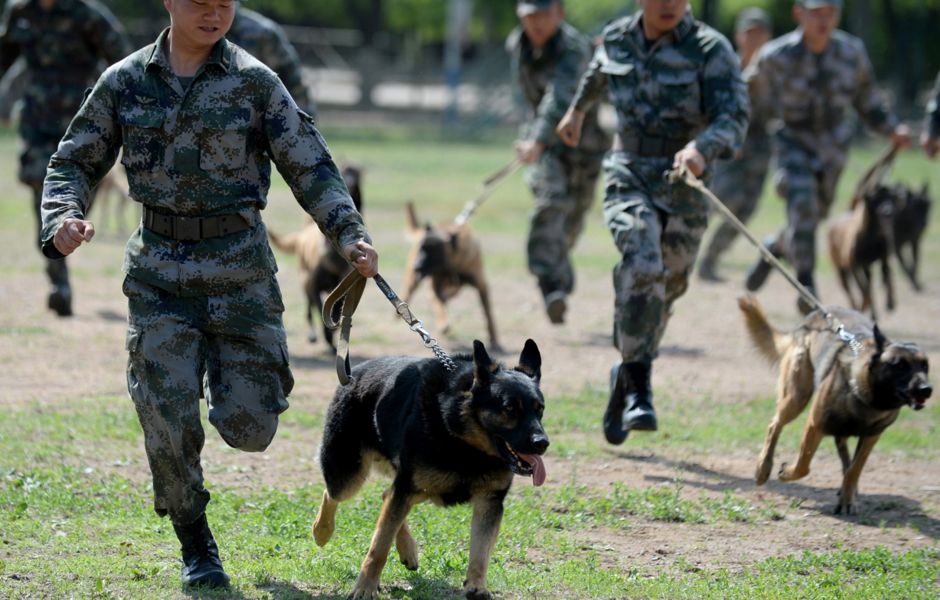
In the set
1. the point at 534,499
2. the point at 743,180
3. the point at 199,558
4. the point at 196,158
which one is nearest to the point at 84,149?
the point at 196,158

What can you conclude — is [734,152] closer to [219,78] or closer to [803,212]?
[219,78]

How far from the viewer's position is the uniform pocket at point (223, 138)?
4.98m

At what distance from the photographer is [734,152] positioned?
731 cm

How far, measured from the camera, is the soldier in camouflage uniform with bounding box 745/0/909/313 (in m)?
12.1

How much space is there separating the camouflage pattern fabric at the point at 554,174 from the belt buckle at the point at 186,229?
6147 mm

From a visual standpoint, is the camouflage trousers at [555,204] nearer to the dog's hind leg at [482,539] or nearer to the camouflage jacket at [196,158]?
the camouflage jacket at [196,158]

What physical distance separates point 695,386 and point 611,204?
2743 millimetres

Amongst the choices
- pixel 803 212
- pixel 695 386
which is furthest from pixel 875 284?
pixel 695 386

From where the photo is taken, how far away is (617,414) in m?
7.68

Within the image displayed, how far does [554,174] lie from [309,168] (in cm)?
612

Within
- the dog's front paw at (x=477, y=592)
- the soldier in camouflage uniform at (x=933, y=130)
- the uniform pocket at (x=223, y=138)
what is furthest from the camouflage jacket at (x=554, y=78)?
the dog's front paw at (x=477, y=592)

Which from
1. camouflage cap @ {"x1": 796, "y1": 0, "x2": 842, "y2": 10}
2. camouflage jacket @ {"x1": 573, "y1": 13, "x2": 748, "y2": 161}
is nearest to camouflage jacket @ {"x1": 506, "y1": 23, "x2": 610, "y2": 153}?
camouflage cap @ {"x1": 796, "y1": 0, "x2": 842, "y2": 10}

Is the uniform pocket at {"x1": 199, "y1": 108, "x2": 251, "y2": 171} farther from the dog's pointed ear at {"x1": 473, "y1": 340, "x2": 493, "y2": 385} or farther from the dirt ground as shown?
the dirt ground

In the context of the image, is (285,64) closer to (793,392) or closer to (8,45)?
(8,45)
